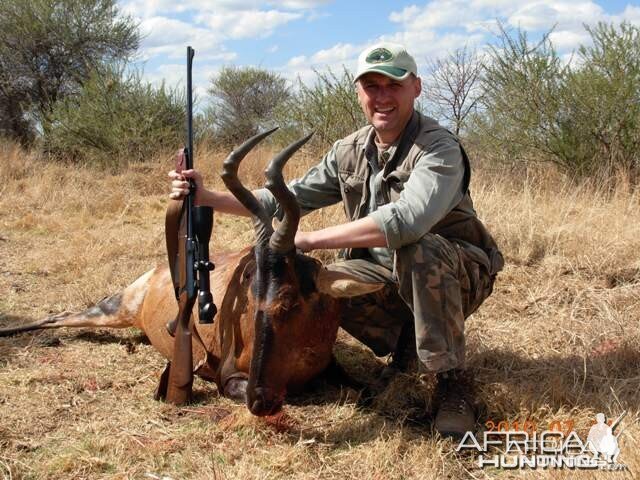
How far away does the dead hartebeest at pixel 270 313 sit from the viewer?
3348 mm

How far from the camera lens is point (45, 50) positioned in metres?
18.8

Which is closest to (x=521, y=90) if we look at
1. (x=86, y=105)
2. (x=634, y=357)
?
(x=634, y=357)

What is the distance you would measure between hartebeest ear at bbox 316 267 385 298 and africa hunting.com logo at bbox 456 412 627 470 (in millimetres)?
862

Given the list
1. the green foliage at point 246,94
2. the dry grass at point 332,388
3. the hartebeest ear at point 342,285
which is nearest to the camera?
the dry grass at point 332,388

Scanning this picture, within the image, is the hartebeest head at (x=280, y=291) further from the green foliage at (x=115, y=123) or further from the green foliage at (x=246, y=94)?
the green foliage at (x=246, y=94)

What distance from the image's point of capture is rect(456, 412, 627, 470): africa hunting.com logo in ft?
9.96

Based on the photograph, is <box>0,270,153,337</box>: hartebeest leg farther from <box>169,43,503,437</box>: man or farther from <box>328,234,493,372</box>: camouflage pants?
<box>328,234,493,372</box>: camouflage pants

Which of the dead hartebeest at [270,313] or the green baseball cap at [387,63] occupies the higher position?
the green baseball cap at [387,63]

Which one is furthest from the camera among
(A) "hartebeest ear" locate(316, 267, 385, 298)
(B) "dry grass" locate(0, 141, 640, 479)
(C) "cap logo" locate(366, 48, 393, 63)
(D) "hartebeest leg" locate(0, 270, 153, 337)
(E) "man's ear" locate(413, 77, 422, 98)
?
(D) "hartebeest leg" locate(0, 270, 153, 337)

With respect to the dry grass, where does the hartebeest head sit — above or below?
above

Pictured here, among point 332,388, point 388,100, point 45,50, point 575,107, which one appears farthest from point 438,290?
point 45,50

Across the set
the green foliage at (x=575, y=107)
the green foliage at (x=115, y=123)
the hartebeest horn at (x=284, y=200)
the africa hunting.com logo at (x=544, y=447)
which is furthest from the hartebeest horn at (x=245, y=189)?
the green foliage at (x=115, y=123)

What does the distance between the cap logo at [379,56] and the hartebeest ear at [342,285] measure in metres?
1.21

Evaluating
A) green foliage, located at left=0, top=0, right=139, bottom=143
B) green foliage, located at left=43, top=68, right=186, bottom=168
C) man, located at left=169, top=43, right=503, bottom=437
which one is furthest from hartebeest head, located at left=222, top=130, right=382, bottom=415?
green foliage, located at left=0, top=0, right=139, bottom=143
